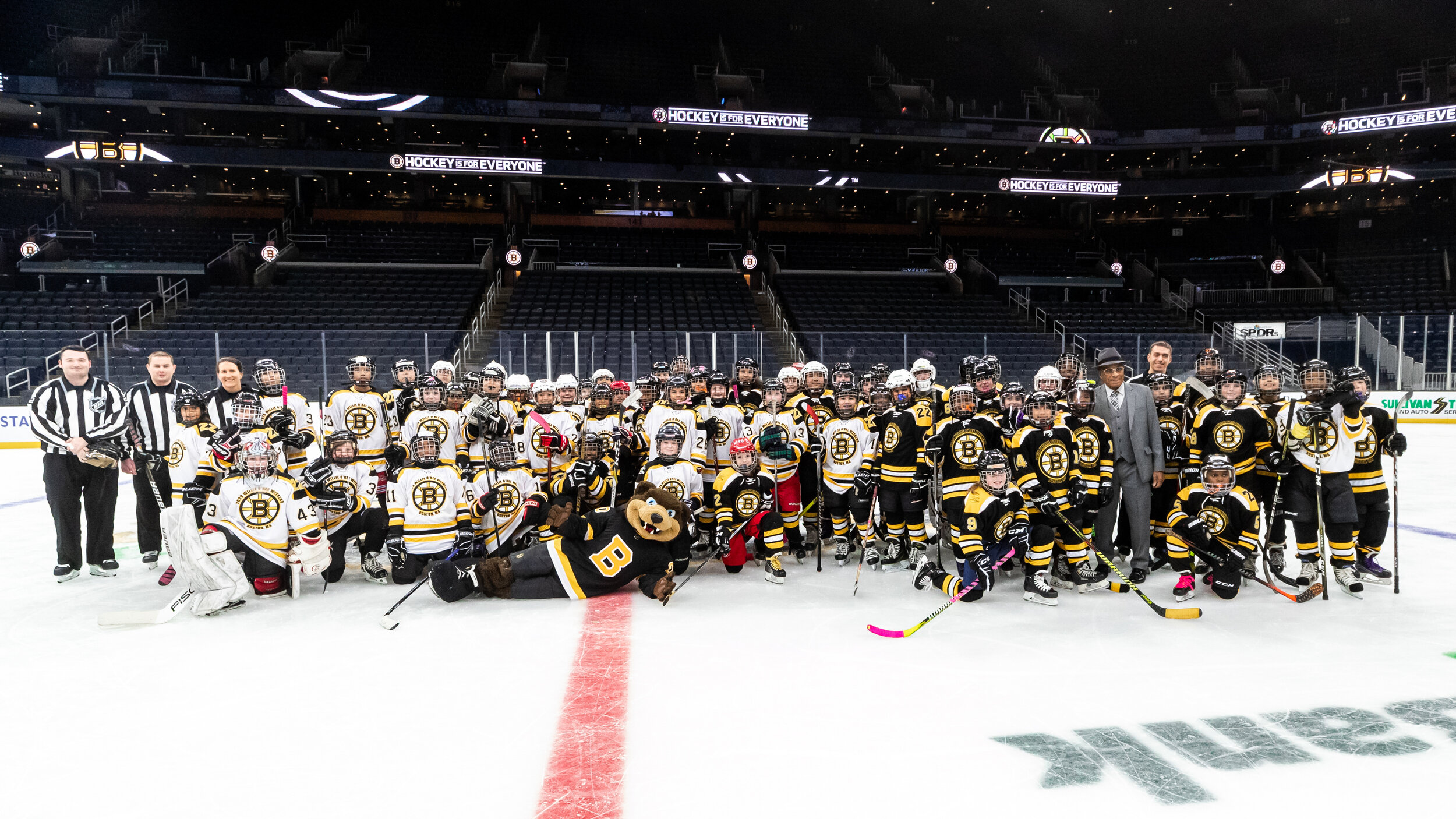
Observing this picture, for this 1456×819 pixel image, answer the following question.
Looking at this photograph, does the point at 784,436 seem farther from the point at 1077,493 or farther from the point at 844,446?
the point at 1077,493

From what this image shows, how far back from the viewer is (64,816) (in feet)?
8.78

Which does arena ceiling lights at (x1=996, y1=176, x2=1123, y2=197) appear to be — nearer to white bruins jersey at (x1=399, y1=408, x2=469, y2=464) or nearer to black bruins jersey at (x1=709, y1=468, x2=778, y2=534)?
black bruins jersey at (x1=709, y1=468, x2=778, y2=534)

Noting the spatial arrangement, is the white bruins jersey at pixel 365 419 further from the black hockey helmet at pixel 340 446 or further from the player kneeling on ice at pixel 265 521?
the player kneeling on ice at pixel 265 521

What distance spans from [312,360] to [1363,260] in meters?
31.6

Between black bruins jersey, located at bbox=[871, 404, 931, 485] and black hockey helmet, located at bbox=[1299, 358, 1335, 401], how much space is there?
2.65 m

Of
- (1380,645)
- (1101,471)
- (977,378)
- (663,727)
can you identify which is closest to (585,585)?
(663,727)

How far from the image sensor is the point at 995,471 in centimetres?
514

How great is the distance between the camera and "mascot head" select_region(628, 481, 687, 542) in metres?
5.12

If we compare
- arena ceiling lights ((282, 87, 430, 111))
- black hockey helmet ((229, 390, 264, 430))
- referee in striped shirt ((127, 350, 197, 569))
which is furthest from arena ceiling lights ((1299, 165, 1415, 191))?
referee in striped shirt ((127, 350, 197, 569))

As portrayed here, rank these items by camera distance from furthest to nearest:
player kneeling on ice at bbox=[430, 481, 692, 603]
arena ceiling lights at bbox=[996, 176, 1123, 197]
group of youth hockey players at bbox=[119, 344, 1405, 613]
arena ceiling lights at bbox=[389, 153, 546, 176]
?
1. arena ceiling lights at bbox=[996, 176, 1123, 197]
2. arena ceiling lights at bbox=[389, 153, 546, 176]
3. group of youth hockey players at bbox=[119, 344, 1405, 613]
4. player kneeling on ice at bbox=[430, 481, 692, 603]

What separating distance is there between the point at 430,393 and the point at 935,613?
4251 millimetres

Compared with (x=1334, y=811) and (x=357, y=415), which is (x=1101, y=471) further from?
(x=357, y=415)

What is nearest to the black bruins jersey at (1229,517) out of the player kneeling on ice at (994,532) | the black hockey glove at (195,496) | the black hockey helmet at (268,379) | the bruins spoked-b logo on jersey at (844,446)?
the player kneeling on ice at (994,532)

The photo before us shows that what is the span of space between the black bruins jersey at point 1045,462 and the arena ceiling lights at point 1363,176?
2642 centimetres
